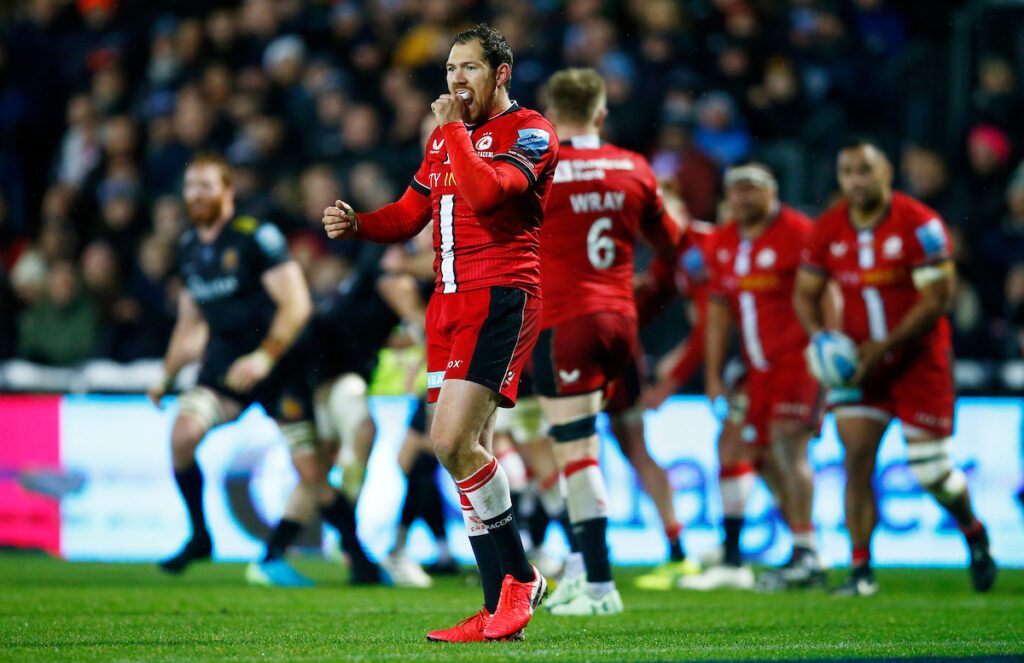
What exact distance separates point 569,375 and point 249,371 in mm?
2608

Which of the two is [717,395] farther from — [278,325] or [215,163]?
[215,163]

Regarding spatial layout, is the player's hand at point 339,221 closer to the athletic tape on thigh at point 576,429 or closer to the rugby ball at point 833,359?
the athletic tape on thigh at point 576,429

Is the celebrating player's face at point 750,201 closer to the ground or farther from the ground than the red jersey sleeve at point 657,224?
farther from the ground

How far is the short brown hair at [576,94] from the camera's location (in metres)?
7.41

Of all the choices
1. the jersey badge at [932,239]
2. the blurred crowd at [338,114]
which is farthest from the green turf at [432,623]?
the blurred crowd at [338,114]

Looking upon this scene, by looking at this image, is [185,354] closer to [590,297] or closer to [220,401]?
[220,401]

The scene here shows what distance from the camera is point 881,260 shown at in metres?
8.55

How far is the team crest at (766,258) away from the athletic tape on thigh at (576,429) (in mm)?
2737

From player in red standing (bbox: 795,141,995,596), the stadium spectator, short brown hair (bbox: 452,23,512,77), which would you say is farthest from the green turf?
the stadium spectator

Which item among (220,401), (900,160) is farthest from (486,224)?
(900,160)

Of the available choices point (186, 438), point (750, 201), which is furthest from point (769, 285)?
point (186, 438)

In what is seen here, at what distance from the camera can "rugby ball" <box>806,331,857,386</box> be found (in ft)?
27.5

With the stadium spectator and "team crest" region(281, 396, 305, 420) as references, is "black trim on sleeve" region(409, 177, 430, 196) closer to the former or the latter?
"team crest" region(281, 396, 305, 420)

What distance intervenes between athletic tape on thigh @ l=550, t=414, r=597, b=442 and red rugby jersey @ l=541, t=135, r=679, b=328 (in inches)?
20.5
